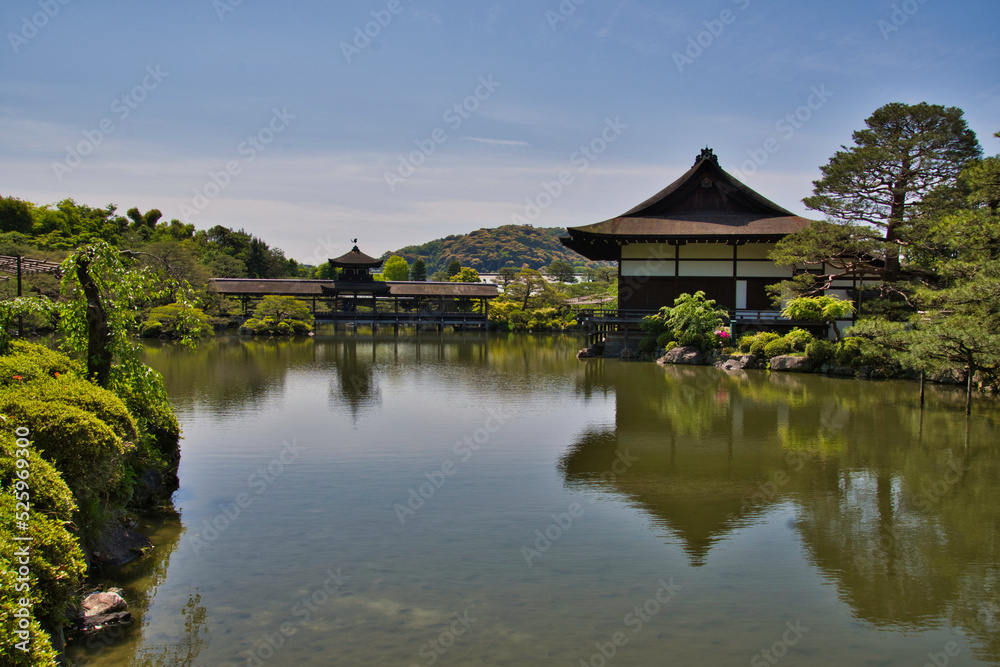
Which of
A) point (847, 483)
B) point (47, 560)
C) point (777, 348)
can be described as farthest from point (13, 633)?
point (777, 348)

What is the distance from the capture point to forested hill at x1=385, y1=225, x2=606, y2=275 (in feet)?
448

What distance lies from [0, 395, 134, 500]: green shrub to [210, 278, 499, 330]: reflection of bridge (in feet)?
126

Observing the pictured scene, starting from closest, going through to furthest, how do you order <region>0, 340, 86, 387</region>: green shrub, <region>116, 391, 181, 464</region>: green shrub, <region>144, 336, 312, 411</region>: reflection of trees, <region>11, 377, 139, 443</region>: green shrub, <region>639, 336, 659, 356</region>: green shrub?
<region>11, 377, 139, 443</region>: green shrub → <region>0, 340, 86, 387</region>: green shrub → <region>116, 391, 181, 464</region>: green shrub → <region>144, 336, 312, 411</region>: reflection of trees → <region>639, 336, 659, 356</region>: green shrub

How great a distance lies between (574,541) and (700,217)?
2171cm

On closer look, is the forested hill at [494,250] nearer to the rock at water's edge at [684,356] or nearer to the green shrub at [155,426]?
the rock at water's edge at [684,356]

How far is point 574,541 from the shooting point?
20.6ft

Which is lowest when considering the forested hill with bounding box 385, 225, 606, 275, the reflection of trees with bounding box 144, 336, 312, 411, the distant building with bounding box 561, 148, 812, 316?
the reflection of trees with bounding box 144, 336, 312, 411

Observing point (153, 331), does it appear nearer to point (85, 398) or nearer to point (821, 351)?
point (821, 351)

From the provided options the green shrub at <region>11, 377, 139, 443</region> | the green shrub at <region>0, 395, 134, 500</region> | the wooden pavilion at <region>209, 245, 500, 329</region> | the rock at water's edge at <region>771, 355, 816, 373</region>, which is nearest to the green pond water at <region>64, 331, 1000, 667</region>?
the green shrub at <region>0, 395, 134, 500</region>

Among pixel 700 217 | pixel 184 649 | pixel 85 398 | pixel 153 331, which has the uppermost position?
pixel 700 217

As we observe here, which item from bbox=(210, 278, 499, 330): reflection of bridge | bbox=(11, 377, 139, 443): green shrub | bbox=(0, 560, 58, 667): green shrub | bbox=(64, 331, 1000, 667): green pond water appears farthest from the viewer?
bbox=(210, 278, 499, 330): reflection of bridge

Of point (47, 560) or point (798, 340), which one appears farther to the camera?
point (798, 340)

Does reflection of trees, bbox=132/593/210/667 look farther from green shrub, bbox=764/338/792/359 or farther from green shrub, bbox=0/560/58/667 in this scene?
green shrub, bbox=764/338/792/359

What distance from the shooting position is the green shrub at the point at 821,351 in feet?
63.4
